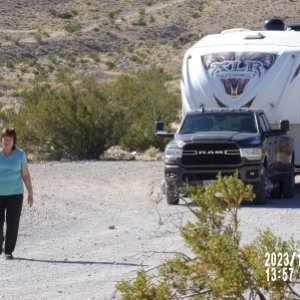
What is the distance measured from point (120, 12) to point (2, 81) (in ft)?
79.4

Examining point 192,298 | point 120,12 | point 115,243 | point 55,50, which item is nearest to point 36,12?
point 120,12

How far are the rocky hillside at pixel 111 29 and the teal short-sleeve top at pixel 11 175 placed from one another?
45013 mm

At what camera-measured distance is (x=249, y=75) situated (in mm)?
20656

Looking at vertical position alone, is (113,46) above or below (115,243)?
below

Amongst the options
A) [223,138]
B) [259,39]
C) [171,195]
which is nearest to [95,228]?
[171,195]

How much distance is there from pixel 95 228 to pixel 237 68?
18.6 feet

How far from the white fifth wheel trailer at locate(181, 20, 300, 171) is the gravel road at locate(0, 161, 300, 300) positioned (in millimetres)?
1832

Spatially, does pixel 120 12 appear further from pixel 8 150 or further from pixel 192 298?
pixel 192 298

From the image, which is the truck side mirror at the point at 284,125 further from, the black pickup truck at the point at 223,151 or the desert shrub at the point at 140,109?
the desert shrub at the point at 140,109

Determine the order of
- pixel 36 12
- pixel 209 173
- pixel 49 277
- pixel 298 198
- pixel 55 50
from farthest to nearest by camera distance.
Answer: pixel 36 12, pixel 55 50, pixel 298 198, pixel 209 173, pixel 49 277

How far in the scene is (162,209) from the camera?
61.1 feet

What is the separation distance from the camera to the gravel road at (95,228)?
11.6 m

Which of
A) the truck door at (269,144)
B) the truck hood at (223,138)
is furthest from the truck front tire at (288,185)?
the truck hood at (223,138)

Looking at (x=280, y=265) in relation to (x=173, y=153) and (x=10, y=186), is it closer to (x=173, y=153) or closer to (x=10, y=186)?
(x=10, y=186)
